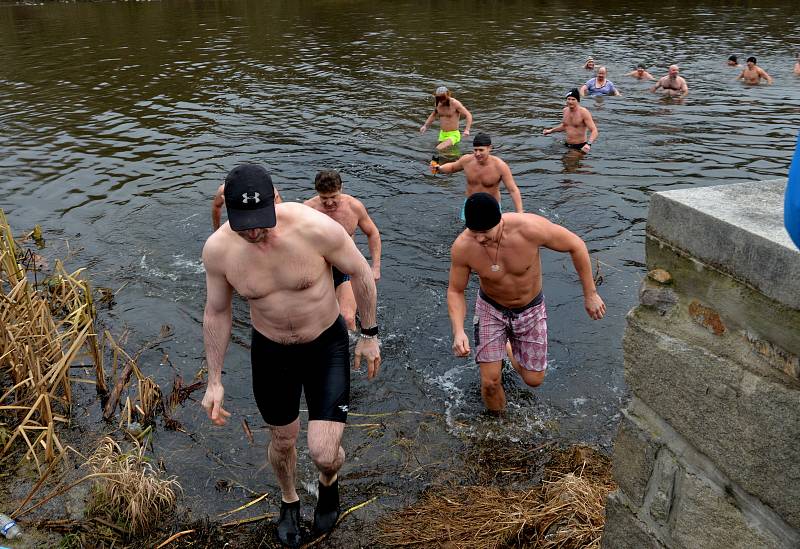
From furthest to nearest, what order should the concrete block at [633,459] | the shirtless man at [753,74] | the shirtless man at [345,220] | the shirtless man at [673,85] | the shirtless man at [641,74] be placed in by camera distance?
the shirtless man at [641,74], the shirtless man at [753,74], the shirtless man at [673,85], the shirtless man at [345,220], the concrete block at [633,459]

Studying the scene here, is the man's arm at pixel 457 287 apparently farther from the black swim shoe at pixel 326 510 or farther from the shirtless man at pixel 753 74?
the shirtless man at pixel 753 74

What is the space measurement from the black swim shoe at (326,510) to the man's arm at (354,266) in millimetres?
941

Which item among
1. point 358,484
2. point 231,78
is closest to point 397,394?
point 358,484

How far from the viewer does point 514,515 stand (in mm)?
4359

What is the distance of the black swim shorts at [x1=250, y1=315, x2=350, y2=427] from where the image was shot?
4418 millimetres

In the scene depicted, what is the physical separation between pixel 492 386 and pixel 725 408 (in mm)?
3708

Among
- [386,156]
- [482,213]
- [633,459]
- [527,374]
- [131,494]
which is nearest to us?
[633,459]

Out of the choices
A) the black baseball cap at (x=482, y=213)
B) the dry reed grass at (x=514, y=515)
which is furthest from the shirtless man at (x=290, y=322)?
the black baseball cap at (x=482, y=213)

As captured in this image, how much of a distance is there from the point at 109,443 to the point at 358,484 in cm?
190

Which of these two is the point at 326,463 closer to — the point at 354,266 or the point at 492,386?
the point at 354,266

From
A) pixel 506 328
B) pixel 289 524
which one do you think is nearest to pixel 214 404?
pixel 289 524

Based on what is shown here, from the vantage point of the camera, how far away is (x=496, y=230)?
5.36 meters

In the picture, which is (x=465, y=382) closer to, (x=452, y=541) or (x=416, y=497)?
(x=416, y=497)

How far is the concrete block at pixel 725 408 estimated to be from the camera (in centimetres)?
213
